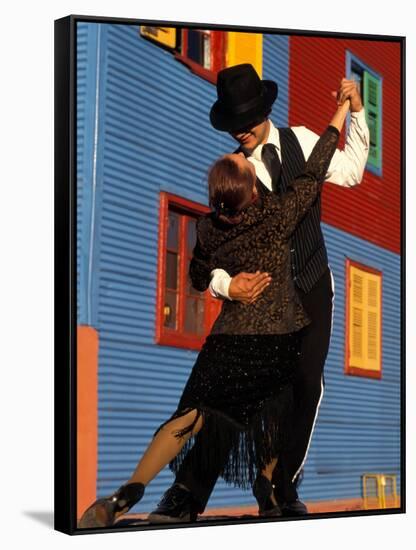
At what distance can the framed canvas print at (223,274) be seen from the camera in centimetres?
1022

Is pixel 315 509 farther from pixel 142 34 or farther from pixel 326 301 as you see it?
pixel 142 34

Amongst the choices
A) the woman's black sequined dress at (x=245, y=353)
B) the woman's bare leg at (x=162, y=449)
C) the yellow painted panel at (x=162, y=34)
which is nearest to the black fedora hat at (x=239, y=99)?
the yellow painted panel at (x=162, y=34)

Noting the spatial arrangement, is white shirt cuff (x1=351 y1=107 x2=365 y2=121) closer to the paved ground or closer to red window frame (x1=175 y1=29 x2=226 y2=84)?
red window frame (x1=175 y1=29 x2=226 y2=84)

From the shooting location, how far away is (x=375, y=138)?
11.6 metres

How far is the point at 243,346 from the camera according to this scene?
1076 centimetres

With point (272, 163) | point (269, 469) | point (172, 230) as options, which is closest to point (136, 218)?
point (172, 230)

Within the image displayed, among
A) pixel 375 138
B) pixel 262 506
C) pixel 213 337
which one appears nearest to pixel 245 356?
pixel 213 337

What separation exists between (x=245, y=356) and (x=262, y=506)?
3.12 feet

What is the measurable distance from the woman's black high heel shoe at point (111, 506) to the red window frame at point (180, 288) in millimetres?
902

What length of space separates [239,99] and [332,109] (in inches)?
29.4

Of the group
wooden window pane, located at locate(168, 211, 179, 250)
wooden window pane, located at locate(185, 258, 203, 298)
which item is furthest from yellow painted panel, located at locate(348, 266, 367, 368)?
wooden window pane, located at locate(168, 211, 179, 250)

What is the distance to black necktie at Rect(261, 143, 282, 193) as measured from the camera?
10875mm

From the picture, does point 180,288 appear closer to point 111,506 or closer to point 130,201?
point 130,201

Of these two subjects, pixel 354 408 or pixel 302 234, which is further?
pixel 354 408
